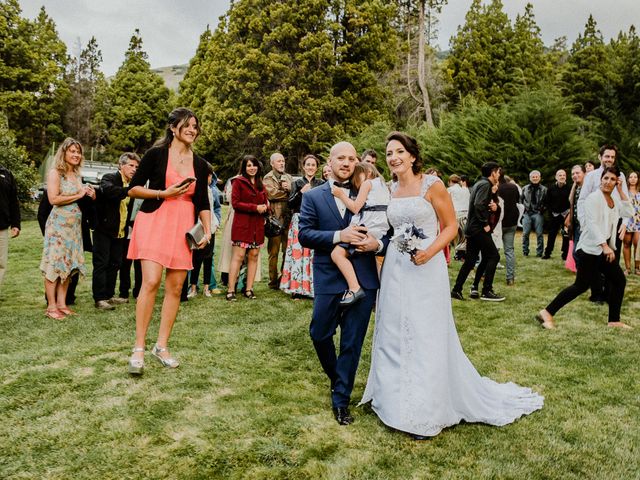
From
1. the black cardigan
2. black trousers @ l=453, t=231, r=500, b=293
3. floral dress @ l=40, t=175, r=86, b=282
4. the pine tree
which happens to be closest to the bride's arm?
the black cardigan

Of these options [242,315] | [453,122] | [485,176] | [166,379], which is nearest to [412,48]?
[453,122]

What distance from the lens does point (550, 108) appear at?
57.7ft

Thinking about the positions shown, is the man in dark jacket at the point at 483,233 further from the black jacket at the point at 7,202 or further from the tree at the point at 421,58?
the tree at the point at 421,58

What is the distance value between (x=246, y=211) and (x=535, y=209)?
320 inches

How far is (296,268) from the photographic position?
7906mm

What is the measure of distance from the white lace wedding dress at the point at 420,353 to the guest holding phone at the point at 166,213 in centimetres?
170

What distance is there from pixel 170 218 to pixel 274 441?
6.75ft

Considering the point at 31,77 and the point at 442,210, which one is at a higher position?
the point at 31,77

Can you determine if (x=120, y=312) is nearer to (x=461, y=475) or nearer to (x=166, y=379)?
(x=166, y=379)

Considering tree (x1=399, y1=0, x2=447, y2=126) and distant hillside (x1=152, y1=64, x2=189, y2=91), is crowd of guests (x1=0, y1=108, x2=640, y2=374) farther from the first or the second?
distant hillside (x1=152, y1=64, x2=189, y2=91)

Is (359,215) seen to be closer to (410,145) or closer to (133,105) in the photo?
(410,145)

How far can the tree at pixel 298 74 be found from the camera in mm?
28922

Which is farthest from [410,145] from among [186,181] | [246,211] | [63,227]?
[63,227]

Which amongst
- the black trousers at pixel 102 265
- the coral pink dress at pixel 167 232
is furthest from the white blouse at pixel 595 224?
the black trousers at pixel 102 265
